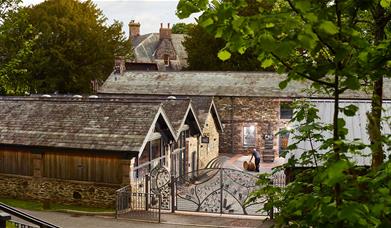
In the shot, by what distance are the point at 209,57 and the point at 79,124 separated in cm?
3546

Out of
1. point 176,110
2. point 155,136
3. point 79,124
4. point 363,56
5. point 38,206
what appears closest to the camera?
point 363,56

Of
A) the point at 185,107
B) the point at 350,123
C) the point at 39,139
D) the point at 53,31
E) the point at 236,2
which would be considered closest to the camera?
the point at 236,2

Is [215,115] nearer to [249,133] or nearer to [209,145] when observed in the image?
[209,145]

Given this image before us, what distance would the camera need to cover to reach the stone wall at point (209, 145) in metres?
32.5

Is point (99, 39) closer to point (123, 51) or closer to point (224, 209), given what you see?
point (123, 51)

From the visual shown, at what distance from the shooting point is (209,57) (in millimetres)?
57188

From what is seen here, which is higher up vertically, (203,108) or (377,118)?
(377,118)

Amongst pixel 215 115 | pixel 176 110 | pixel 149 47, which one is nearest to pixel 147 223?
pixel 176 110

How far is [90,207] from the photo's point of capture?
21.6 m

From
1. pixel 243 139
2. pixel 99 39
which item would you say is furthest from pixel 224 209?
pixel 99 39

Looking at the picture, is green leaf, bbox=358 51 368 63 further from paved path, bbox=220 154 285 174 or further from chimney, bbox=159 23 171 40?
chimney, bbox=159 23 171 40

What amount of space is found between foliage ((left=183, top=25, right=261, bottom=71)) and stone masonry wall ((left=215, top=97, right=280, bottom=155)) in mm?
15408

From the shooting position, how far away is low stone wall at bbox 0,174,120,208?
21.5 meters

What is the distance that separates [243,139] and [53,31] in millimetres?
25025
